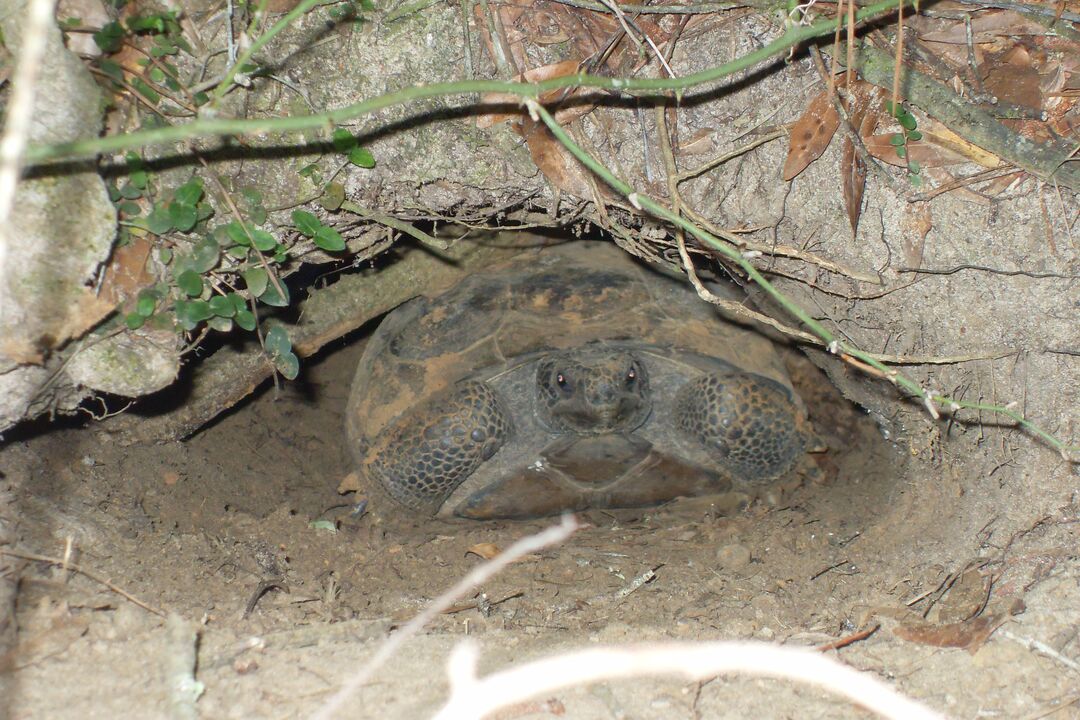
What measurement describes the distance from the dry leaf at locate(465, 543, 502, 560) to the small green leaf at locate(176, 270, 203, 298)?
1291mm

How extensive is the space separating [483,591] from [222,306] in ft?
3.51

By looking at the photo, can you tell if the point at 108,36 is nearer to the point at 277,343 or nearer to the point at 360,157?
the point at 360,157

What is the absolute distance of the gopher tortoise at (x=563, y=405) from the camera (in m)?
3.16

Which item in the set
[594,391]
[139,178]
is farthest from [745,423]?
→ [139,178]

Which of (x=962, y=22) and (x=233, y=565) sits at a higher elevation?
(x=962, y=22)

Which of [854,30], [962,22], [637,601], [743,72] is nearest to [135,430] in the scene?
[637,601]

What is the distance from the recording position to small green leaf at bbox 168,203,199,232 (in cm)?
185

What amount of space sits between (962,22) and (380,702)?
206 centimetres

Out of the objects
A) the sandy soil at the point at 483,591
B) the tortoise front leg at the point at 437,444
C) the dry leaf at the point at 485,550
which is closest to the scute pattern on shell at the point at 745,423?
the sandy soil at the point at 483,591

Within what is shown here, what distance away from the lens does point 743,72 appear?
2.07m

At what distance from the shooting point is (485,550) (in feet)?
8.81

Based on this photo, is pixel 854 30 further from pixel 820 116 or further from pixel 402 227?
pixel 402 227

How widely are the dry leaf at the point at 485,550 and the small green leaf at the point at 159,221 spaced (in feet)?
4.73

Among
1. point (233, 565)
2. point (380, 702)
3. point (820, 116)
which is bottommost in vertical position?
point (233, 565)
